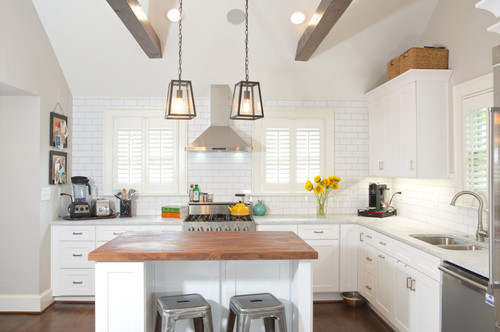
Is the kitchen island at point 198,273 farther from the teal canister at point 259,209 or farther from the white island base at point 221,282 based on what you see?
the teal canister at point 259,209

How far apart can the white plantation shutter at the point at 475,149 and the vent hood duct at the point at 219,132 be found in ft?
7.74

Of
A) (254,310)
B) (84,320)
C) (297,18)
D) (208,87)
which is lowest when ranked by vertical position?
(84,320)

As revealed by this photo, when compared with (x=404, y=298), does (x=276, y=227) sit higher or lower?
higher

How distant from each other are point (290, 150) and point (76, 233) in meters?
2.92

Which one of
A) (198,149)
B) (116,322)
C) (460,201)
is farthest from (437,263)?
(198,149)

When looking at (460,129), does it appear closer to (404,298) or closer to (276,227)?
(404,298)

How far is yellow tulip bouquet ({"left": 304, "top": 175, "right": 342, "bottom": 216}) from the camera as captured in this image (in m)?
5.06

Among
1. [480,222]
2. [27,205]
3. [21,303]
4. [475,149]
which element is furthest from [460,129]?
[21,303]

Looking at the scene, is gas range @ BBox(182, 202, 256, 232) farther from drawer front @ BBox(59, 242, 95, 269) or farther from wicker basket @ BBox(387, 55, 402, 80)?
wicker basket @ BBox(387, 55, 402, 80)

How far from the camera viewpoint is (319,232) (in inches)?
188

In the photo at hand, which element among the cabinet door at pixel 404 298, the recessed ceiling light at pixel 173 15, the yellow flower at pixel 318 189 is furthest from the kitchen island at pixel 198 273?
the recessed ceiling light at pixel 173 15

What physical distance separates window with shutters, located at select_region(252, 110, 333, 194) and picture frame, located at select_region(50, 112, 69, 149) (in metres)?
2.45

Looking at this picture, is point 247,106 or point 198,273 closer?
point 247,106

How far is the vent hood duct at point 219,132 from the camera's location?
4.86 meters
